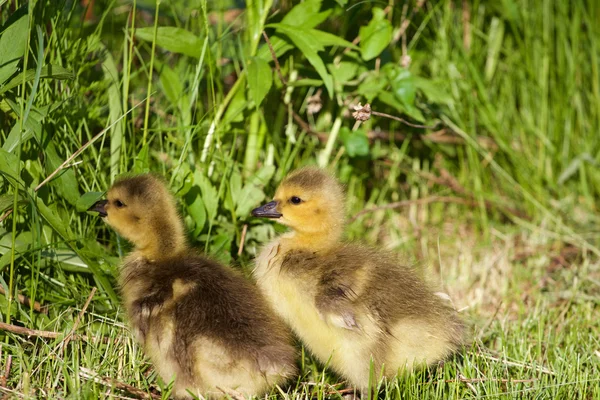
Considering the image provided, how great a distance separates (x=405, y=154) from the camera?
493 cm

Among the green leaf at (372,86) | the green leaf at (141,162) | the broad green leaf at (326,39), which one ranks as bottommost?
the green leaf at (372,86)

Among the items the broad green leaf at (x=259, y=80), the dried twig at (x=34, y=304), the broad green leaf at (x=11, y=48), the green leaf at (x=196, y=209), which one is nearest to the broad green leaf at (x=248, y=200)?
the green leaf at (x=196, y=209)

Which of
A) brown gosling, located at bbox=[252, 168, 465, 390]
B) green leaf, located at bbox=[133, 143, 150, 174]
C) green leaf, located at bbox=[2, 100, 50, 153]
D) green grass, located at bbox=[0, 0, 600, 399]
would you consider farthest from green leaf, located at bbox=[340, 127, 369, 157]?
green leaf, located at bbox=[2, 100, 50, 153]

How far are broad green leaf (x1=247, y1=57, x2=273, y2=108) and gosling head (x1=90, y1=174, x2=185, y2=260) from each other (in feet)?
2.05

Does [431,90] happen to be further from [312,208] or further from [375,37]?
[312,208]

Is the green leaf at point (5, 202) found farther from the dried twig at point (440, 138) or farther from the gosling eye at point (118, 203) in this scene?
the dried twig at point (440, 138)

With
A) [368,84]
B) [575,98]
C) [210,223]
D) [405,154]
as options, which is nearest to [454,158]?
[405,154]

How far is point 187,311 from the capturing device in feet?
8.85

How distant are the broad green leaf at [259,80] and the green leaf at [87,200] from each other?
2.45ft

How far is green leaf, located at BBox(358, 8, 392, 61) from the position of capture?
12.5 feet

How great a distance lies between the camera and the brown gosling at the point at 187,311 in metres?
2.67

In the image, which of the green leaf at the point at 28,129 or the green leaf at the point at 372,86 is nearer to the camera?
the green leaf at the point at 28,129

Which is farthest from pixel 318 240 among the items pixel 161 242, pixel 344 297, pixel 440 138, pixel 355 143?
pixel 440 138

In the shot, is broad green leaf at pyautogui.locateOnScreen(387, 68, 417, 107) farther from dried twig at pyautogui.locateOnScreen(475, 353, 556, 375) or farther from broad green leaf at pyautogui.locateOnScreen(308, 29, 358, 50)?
dried twig at pyautogui.locateOnScreen(475, 353, 556, 375)
